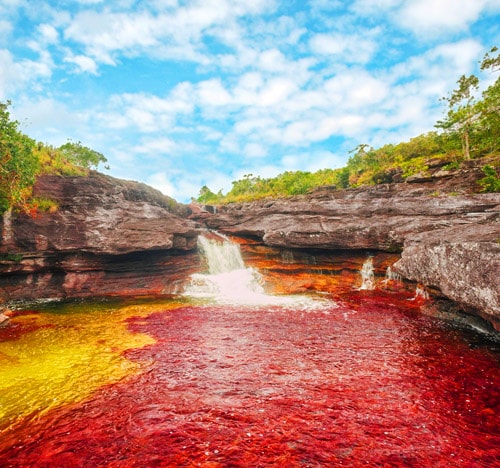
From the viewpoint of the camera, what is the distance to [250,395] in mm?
8523

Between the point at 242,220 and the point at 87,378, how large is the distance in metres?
22.9

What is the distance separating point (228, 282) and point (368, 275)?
40.6ft

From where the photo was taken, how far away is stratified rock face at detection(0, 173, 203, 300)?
2255 centimetres

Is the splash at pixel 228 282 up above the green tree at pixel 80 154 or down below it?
below

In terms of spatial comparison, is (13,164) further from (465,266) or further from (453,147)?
(453,147)

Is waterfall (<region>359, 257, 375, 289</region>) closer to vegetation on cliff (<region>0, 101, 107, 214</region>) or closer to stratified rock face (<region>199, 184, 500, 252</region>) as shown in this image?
stratified rock face (<region>199, 184, 500, 252</region>)

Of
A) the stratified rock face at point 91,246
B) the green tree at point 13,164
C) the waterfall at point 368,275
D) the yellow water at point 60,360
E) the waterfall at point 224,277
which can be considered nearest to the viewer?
the yellow water at point 60,360

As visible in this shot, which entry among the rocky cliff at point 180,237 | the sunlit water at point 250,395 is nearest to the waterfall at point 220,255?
the rocky cliff at point 180,237

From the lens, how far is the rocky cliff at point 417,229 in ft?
39.2

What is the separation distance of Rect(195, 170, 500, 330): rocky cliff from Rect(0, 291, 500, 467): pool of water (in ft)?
9.34

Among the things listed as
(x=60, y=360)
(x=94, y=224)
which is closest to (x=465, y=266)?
(x=60, y=360)

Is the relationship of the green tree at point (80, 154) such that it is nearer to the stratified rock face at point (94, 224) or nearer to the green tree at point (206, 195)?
the stratified rock face at point (94, 224)

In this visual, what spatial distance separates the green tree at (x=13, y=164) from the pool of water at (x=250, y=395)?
1101 centimetres

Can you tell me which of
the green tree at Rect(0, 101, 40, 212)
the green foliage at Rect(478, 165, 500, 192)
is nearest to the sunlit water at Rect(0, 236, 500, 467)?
the green tree at Rect(0, 101, 40, 212)
